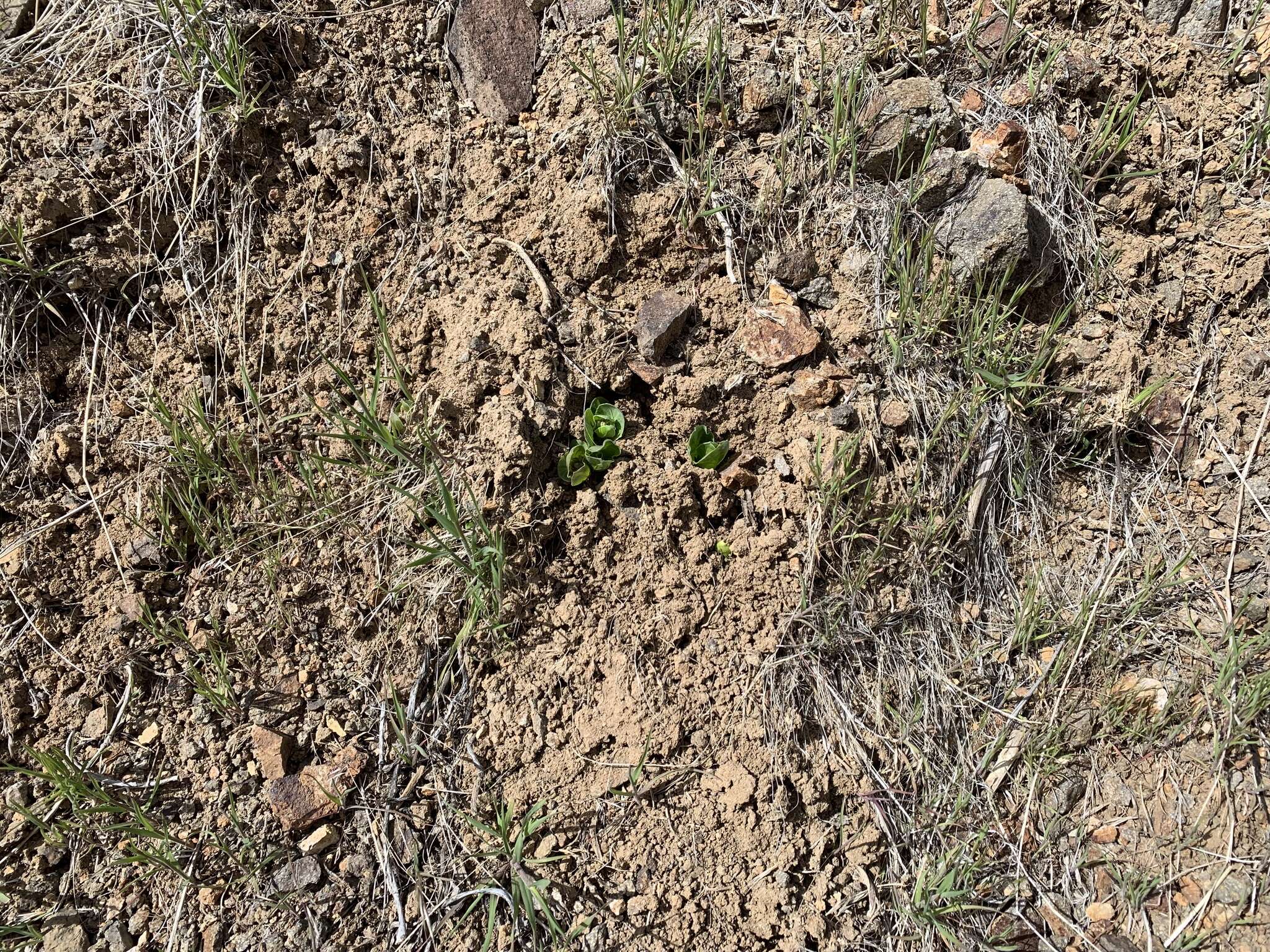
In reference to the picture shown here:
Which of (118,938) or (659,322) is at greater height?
(659,322)

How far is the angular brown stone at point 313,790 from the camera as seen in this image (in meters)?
1.89

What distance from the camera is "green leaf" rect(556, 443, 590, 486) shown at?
211 centimetres

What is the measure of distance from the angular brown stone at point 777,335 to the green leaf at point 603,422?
403 millimetres

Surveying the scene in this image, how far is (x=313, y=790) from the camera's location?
191cm

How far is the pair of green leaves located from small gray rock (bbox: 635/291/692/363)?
189 millimetres

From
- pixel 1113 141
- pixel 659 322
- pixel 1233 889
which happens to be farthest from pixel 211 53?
pixel 1233 889

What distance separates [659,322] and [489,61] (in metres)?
0.93

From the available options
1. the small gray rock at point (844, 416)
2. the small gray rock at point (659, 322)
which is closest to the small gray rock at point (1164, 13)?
the small gray rock at point (844, 416)

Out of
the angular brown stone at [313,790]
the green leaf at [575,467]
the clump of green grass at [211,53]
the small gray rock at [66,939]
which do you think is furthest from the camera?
the clump of green grass at [211,53]

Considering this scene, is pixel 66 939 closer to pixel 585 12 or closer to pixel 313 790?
pixel 313 790

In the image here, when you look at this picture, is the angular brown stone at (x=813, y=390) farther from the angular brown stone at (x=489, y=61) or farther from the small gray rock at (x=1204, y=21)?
the small gray rock at (x=1204, y=21)

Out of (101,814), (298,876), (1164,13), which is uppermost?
(1164,13)

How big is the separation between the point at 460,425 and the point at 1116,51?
7.19ft

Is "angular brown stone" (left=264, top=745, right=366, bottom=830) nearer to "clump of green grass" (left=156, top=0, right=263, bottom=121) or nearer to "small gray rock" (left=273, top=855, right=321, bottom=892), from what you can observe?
"small gray rock" (left=273, top=855, right=321, bottom=892)
